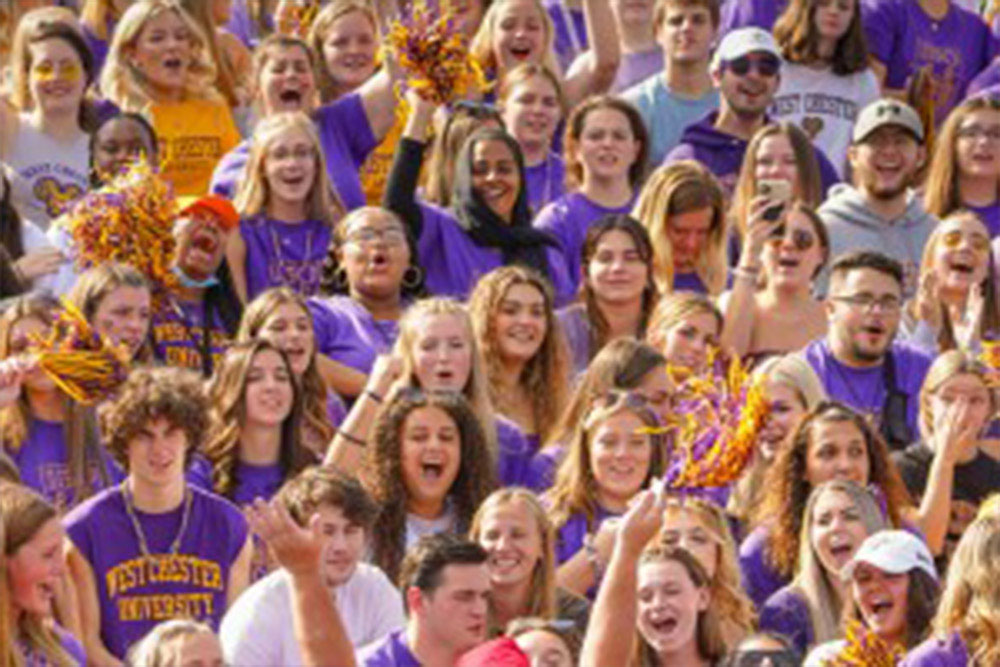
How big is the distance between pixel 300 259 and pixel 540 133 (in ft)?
5.54

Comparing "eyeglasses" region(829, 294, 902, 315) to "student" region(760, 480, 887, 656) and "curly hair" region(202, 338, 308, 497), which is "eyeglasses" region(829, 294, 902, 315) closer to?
"student" region(760, 480, 887, 656)

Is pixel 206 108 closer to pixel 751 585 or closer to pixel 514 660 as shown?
pixel 751 585

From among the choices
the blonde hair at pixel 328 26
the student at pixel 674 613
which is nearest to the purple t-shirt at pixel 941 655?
the student at pixel 674 613

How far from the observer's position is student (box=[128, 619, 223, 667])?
41.3 ft

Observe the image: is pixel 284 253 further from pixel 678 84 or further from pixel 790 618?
pixel 790 618

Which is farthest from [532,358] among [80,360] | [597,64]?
[597,64]

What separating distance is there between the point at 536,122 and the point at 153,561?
4593 millimetres

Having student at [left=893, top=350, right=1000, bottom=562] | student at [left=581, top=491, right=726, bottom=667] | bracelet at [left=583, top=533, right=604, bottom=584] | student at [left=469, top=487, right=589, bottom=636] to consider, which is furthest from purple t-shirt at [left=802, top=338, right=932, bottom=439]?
student at [left=469, top=487, right=589, bottom=636]

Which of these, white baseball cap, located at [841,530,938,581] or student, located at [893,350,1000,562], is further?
student, located at [893,350,1000,562]

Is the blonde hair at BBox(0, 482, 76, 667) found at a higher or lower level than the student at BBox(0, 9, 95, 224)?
lower

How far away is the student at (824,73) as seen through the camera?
19875 millimetres

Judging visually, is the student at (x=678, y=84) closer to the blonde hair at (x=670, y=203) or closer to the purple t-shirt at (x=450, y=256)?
the blonde hair at (x=670, y=203)

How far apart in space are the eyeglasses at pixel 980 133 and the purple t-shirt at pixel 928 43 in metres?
1.65

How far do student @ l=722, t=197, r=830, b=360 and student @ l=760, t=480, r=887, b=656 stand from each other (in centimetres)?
224
